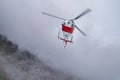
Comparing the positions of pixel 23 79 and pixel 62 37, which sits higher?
pixel 62 37

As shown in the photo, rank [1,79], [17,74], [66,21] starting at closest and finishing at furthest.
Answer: [66,21] → [1,79] → [17,74]

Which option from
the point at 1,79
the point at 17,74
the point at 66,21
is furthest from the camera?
the point at 17,74

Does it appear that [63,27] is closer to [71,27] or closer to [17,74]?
[71,27]

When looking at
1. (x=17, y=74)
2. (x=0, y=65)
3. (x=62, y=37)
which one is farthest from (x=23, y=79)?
(x=62, y=37)

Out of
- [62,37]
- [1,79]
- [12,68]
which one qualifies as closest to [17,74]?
[12,68]

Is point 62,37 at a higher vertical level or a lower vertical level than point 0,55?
higher

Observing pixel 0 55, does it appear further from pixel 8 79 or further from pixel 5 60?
pixel 8 79

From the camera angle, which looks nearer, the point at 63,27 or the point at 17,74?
the point at 63,27

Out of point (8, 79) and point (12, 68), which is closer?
point (8, 79)
